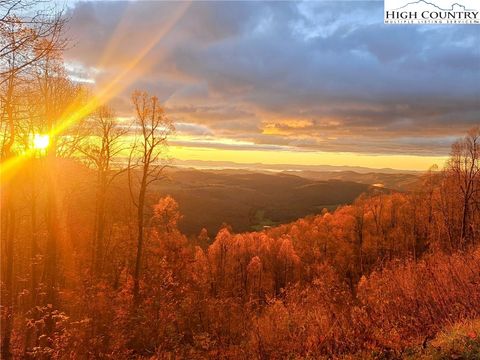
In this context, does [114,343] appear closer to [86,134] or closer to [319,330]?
[319,330]

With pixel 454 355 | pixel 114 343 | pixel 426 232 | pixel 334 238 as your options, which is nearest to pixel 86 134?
pixel 114 343

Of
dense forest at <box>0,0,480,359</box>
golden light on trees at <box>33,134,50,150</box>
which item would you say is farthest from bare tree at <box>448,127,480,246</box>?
golden light on trees at <box>33,134,50,150</box>

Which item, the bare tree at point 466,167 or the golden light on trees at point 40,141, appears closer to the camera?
the golden light on trees at point 40,141

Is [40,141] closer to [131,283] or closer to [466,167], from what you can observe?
[131,283]

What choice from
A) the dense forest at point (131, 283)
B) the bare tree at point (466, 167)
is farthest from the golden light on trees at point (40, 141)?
the bare tree at point (466, 167)

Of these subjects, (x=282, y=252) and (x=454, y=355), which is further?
(x=282, y=252)

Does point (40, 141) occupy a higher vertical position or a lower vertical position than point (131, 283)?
higher

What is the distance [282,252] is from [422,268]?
5454 cm

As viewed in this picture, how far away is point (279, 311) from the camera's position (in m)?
14.7

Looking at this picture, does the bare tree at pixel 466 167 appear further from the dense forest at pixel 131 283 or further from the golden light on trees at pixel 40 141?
the golden light on trees at pixel 40 141

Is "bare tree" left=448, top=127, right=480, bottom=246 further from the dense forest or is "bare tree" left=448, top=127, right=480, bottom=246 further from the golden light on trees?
the golden light on trees

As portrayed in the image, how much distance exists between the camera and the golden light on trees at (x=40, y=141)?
661 inches

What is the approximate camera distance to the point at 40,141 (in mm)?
17141

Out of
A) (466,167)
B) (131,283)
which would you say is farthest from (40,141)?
(466,167)
